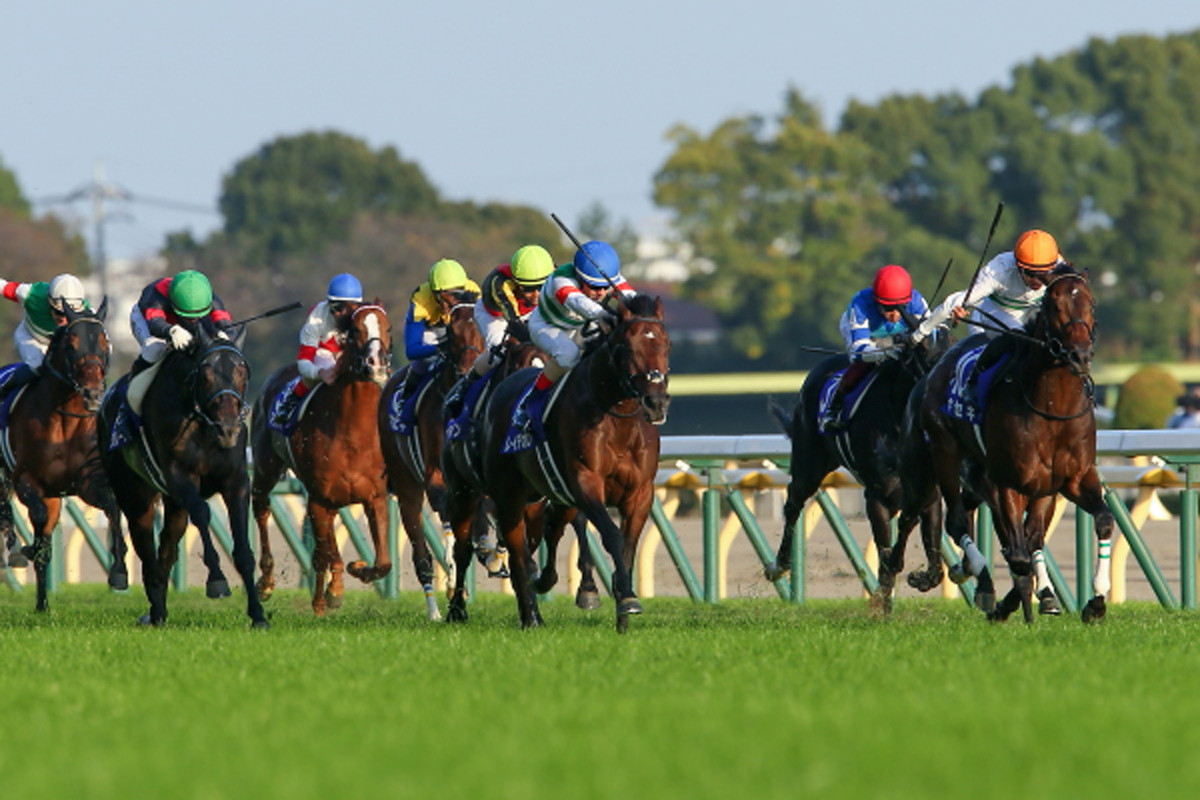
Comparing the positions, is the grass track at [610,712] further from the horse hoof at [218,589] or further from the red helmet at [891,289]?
the red helmet at [891,289]

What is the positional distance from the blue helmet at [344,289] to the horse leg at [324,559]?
120cm

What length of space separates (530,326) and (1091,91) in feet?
167

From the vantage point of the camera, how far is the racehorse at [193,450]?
10883 mm

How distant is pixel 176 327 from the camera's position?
11.0 meters

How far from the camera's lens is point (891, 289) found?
1170 cm

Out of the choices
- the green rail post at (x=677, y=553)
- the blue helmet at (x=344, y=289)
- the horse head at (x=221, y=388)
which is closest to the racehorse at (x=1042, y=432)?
the horse head at (x=221, y=388)

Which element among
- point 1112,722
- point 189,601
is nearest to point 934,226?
point 189,601

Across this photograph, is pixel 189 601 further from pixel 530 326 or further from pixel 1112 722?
pixel 1112 722

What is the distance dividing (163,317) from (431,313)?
2.11 m

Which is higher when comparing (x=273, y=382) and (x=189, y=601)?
(x=273, y=382)

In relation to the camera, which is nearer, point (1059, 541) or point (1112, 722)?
point (1112, 722)

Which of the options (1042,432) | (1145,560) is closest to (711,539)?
(1145,560)

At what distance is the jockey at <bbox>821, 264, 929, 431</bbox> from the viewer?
459 inches

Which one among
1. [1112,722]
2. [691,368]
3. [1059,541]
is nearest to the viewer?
[1112,722]
